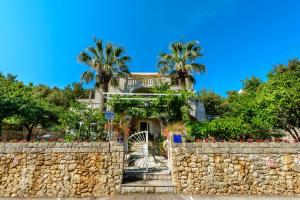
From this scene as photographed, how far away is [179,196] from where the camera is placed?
21.4 feet

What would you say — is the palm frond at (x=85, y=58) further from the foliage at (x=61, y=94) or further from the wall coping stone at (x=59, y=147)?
the wall coping stone at (x=59, y=147)

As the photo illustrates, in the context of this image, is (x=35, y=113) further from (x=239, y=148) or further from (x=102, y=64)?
(x=239, y=148)

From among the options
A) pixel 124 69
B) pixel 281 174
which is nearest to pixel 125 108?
pixel 124 69

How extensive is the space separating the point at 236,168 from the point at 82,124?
7406mm

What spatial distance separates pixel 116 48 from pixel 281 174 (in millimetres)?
15769

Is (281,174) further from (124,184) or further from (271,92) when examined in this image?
(124,184)

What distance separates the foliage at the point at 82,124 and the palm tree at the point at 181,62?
10038 millimetres

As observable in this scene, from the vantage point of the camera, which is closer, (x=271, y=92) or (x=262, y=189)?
(x=262, y=189)

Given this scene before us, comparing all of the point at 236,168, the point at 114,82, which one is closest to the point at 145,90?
the point at 114,82

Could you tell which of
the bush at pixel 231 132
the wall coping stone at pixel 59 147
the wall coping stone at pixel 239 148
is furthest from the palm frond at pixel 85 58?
the wall coping stone at pixel 239 148

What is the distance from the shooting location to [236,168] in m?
7.00

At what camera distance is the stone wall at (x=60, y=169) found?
267 inches

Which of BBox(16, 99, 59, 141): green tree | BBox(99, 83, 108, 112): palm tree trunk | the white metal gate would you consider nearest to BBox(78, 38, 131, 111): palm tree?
BBox(99, 83, 108, 112): palm tree trunk

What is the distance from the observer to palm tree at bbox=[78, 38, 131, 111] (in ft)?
55.6
